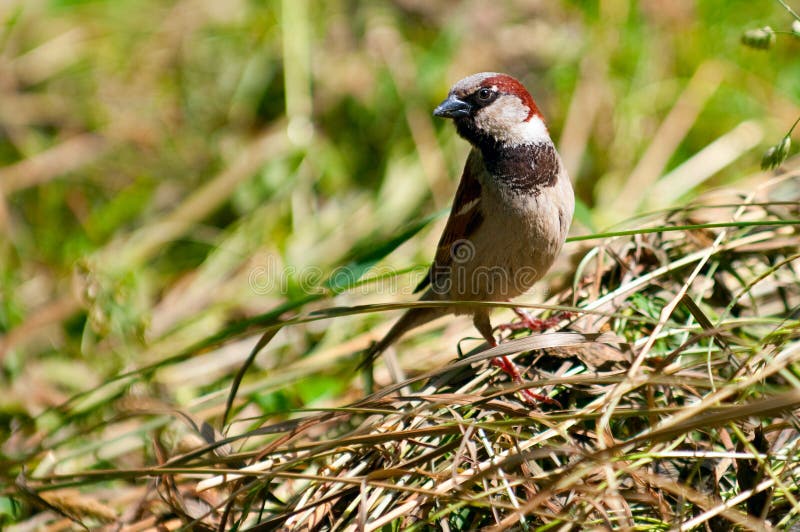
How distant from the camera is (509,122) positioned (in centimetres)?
289

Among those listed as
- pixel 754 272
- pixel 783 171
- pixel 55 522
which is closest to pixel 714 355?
pixel 754 272

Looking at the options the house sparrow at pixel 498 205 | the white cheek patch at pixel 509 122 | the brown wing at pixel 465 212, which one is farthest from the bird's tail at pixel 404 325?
the white cheek patch at pixel 509 122

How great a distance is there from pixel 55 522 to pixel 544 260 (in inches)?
79.9

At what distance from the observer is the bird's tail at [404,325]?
304 cm

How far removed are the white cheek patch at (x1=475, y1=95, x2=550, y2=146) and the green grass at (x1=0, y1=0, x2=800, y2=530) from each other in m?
0.50

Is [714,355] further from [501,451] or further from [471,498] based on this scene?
[471,498]

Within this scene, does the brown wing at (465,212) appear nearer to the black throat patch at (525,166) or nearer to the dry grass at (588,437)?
the black throat patch at (525,166)

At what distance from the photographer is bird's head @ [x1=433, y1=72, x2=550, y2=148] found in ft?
9.49

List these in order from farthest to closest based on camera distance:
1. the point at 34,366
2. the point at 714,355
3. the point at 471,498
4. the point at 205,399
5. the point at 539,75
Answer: the point at 539,75 < the point at 34,366 < the point at 205,399 < the point at 714,355 < the point at 471,498

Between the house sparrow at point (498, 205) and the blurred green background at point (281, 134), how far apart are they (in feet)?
3.39

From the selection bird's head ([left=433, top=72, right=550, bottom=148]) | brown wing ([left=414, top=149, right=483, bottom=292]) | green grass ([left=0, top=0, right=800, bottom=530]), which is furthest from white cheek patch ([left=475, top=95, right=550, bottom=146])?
green grass ([left=0, top=0, right=800, bottom=530])

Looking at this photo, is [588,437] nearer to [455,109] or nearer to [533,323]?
[533,323]

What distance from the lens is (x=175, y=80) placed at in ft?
18.3

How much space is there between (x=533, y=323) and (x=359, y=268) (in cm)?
71
